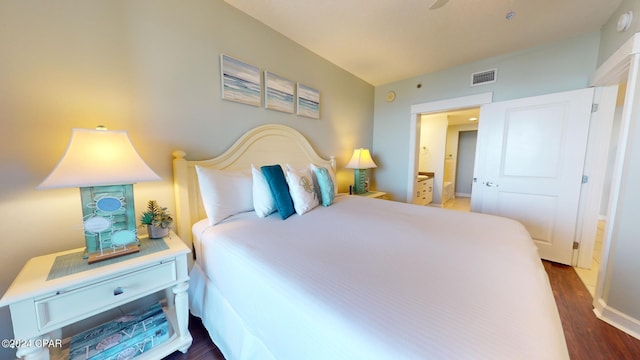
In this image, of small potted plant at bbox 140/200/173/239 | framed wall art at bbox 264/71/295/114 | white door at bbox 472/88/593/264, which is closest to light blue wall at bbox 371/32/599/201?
white door at bbox 472/88/593/264

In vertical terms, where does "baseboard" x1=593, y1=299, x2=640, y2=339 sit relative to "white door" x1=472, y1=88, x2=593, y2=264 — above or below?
below

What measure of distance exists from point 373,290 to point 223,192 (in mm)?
1242

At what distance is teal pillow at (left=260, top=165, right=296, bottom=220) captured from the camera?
162 centimetres

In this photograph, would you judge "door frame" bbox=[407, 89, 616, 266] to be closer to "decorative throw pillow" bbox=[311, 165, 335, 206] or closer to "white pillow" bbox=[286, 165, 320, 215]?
"decorative throw pillow" bbox=[311, 165, 335, 206]

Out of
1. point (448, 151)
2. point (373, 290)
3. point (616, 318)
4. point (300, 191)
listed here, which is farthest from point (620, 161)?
point (448, 151)

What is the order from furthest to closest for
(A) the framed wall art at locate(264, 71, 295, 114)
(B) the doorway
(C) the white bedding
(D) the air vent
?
(B) the doorway < (D) the air vent < (A) the framed wall art at locate(264, 71, 295, 114) < (C) the white bedding

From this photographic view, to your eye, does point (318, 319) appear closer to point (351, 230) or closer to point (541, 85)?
point (351, 230)

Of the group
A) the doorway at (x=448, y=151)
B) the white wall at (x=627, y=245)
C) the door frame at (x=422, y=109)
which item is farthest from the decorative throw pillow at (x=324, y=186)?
the doorway at (x=448, y=151)

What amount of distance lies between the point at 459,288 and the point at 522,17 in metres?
2.53

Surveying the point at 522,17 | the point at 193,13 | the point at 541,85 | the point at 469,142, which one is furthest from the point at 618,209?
the point at 469,142

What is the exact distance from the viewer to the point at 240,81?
75.7 inches

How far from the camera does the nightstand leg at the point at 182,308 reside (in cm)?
120

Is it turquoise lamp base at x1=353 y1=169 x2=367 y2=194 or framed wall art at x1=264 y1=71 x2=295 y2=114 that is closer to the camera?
framed wall art at x1=264 y1=71 x2=295 y2=114

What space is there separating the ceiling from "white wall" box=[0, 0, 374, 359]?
16.1 inches
